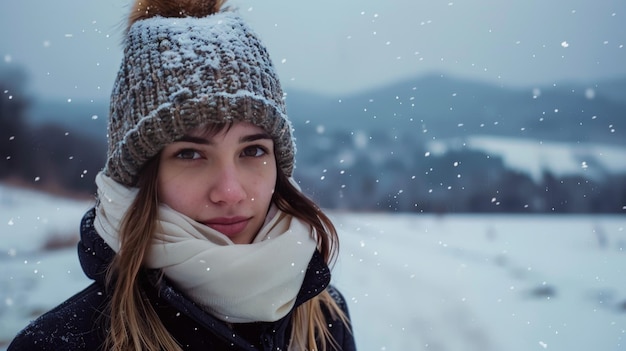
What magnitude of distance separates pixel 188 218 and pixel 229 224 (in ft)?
0.39

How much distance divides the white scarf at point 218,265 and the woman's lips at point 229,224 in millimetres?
28

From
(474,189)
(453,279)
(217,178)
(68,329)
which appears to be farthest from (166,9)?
(474,189)

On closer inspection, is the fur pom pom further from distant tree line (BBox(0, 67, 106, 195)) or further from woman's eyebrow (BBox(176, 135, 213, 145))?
distant tree line (BBox(0, 67, 106, 195))

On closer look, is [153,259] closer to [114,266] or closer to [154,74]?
[114,266]

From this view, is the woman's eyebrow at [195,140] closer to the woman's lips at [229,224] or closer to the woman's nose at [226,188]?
the woman's nose at [226,188]

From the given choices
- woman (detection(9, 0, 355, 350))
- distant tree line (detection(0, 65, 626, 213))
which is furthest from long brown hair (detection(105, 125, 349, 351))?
distant tree line (detection(0, 65, 626, 213))

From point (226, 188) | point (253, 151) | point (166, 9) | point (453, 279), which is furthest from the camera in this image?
point (453, 279)

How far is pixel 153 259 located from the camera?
1384 millimetres

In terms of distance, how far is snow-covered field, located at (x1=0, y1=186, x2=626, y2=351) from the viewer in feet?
17.3

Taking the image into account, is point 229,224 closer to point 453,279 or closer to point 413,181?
point 453,279

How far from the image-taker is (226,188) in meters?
1.39

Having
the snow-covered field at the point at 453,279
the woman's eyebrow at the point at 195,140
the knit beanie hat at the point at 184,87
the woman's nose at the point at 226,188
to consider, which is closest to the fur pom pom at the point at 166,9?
the knit beanie hat at the point at 184,87

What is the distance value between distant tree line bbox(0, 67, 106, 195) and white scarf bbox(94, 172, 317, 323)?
1085 cm

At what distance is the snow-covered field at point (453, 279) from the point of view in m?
5.28
